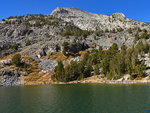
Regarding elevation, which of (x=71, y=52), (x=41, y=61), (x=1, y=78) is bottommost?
(x=1, y=78)

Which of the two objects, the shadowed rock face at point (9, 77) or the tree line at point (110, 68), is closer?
the tree line at point (110, 68)

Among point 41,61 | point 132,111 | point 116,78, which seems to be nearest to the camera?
point 132,111

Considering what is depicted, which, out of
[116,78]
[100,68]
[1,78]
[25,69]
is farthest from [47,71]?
[116,78]

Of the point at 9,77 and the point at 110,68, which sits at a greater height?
the point at 110,68

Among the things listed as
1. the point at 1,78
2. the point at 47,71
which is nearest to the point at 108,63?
the point at 47,71

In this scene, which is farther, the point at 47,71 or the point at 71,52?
the point at 71,52

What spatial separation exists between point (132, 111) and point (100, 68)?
90.6m

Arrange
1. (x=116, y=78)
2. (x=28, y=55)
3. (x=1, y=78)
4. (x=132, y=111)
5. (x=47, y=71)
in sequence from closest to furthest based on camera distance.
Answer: (x=132, y=111), (x=116, y=78), (x=1, y=78), (x=47, y=71), (x=28, y=55)

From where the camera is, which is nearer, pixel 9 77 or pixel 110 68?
pixel 110 68

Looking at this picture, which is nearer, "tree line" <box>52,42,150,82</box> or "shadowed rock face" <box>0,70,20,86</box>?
"tree line" <box>52,42,150,82</box>

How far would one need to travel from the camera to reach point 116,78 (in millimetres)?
99688

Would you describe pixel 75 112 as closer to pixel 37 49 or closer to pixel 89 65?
pixel 89 65

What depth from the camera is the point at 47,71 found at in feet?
433

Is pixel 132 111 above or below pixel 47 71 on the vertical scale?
below
